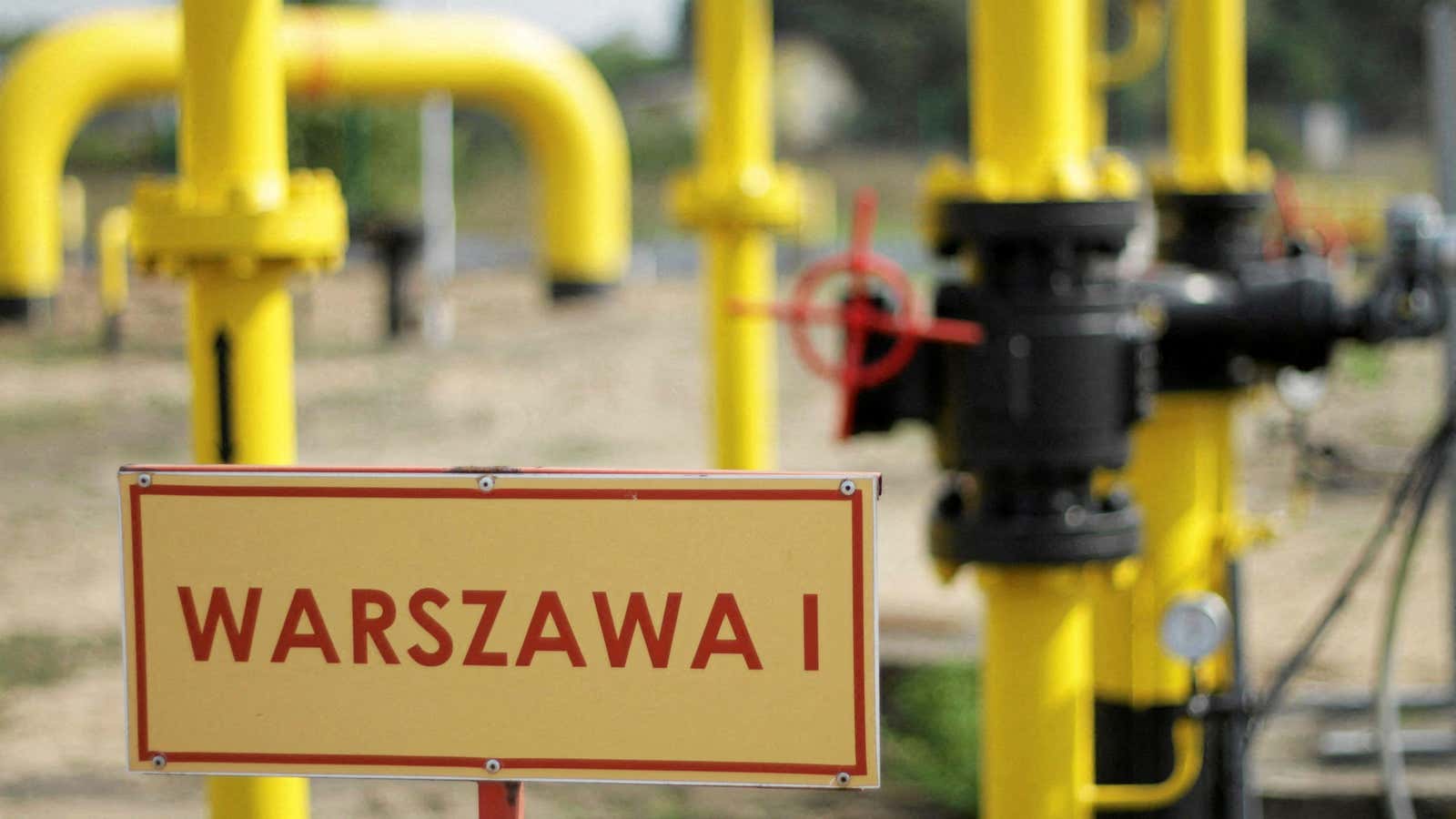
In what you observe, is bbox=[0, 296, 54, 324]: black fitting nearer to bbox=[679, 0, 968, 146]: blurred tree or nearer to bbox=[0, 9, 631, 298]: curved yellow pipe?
bbox=[0, 9, 631, 298]: curved yellow pipe

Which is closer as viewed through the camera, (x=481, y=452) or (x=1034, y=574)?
(x=1034, y=574)

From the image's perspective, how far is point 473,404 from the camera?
1349 cm

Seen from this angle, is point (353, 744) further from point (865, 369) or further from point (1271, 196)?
point (1271, 196)

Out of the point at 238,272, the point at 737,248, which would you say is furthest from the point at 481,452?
the point at 238,272

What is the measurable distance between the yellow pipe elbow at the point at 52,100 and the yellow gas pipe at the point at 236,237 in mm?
3508

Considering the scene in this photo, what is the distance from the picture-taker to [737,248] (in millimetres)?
5160

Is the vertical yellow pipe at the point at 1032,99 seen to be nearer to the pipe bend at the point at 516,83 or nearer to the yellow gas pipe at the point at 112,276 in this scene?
the pipe bend at the point at 516,83

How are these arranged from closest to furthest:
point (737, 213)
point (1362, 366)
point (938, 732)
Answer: point (737, 213), point (938, 732), point (1362, 366)

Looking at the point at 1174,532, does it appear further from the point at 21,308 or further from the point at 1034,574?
the point at 21,308

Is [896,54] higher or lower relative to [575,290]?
higher

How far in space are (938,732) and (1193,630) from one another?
101 inches

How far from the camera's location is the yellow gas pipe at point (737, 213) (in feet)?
16.4

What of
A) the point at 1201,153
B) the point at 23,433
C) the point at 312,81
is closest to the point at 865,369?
the point at 1201,153

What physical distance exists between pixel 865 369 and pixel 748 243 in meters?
2.25
